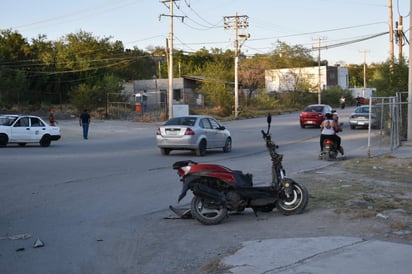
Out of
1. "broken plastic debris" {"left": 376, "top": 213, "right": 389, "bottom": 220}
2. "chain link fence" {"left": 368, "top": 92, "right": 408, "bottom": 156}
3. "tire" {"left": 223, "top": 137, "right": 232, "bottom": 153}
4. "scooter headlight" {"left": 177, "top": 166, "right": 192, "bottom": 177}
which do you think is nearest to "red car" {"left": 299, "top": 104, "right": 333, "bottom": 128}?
"chain link fence" {"left": 368, "top": 92, "right": 408, "bottom": 156}

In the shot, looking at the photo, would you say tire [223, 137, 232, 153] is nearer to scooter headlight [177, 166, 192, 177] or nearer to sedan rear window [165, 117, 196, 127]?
sedan rear window [165, 117, 196, 127]

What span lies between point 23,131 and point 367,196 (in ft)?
61.6

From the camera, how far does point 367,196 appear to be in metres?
10.7

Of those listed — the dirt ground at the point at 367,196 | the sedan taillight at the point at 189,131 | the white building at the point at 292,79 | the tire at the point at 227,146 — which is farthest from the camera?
the white building at the point at 292,79

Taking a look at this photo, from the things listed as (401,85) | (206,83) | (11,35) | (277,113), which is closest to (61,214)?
(401,85)

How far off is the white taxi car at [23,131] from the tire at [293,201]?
18.8m

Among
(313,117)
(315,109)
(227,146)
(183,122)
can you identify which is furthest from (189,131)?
(315,109)

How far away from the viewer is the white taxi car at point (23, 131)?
25.3 meters

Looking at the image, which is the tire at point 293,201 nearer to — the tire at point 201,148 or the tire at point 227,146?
the tire at point 201,148

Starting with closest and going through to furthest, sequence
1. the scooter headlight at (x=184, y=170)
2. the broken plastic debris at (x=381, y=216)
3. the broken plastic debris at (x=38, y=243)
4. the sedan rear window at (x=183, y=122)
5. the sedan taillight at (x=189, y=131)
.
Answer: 1. the broken plastic debris at (x=38, y=243)
2. the broken plastic debris at (x=381, y=216)
3. the scooter headlight at (x=184, y=170)
4. the sedan taillight at (x=189, y=131)
5. the sedan rear window at (x=183, y=122)

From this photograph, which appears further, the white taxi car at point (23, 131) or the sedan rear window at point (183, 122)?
the white taxi car at point (23, 131)

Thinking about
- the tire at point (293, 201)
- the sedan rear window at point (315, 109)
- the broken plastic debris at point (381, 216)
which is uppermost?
the sedan rear window at point (315, 109)

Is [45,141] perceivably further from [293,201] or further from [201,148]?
[293,201]

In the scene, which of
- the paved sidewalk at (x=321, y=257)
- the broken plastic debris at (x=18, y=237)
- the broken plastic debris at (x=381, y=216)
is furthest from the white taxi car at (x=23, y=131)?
the paved sidewalk at (x=321, y=257)
